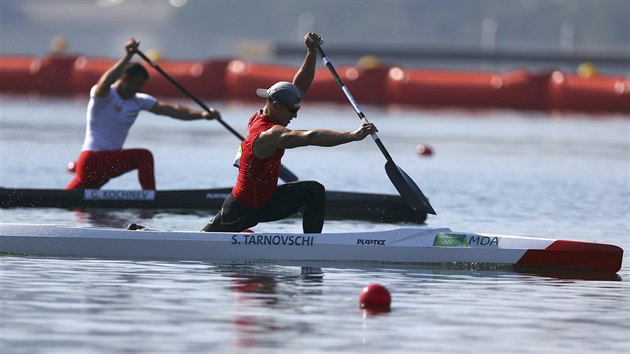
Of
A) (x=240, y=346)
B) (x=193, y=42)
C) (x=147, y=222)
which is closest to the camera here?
(x=240, y=346)

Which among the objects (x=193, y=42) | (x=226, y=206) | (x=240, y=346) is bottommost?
(x=240, y=346)

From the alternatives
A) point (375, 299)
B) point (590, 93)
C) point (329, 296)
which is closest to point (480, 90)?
point (590, 93)

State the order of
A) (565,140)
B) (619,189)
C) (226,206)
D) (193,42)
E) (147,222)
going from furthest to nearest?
(193,42), (565,140), (619,189), (147,222), (226,206)

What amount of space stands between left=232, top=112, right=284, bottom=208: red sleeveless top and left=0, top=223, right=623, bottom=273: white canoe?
18.9 inches

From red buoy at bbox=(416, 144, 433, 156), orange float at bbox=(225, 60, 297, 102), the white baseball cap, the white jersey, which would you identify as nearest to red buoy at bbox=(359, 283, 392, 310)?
the white baseball cap

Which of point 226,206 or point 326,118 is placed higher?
point 326,118

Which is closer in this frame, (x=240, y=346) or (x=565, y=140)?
(x=240, y=346)

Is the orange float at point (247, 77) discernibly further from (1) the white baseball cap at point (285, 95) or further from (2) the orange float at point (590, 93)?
(1) the white baseball cap at point (285, 95)

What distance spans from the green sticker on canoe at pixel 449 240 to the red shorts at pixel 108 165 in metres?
5.93

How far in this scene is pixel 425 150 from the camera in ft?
103

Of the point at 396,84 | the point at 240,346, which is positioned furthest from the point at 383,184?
the point at 396,84

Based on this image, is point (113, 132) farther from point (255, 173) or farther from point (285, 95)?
point (285, 95)

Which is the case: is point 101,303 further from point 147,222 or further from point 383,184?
point 383,184

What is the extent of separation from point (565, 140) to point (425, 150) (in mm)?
6633
